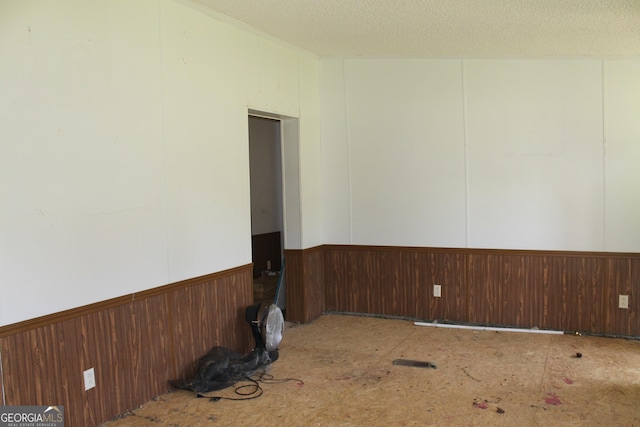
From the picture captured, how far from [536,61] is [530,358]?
2744 millimetres

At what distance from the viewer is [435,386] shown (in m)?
3.51

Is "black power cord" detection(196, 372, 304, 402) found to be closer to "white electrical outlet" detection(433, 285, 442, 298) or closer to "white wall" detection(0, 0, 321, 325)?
"white wall" detection(0, 0, 321, 325)

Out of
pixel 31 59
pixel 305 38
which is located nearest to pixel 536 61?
pixel 305 38

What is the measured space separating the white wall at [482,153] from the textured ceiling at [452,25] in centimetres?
28

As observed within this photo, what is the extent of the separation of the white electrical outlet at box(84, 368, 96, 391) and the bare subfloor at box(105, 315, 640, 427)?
0.96ft

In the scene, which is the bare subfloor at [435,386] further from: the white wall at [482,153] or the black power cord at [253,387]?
the white wall at [482,153]

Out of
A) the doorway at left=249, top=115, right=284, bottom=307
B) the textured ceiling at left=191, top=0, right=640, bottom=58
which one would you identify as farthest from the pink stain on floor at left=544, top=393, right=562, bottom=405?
the doorway at left=249, top=115, right=284, bottom=307

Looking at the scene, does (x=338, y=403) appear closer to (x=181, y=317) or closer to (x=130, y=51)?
(x=181, y=317)

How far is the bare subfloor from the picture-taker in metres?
3.05

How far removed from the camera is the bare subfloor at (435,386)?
3051 millimetres

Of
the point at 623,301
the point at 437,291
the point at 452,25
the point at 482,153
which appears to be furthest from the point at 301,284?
the point at 623,301

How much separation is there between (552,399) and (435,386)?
0.75 meters

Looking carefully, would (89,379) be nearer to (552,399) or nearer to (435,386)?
(435,386)

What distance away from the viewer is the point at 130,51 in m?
3.12
